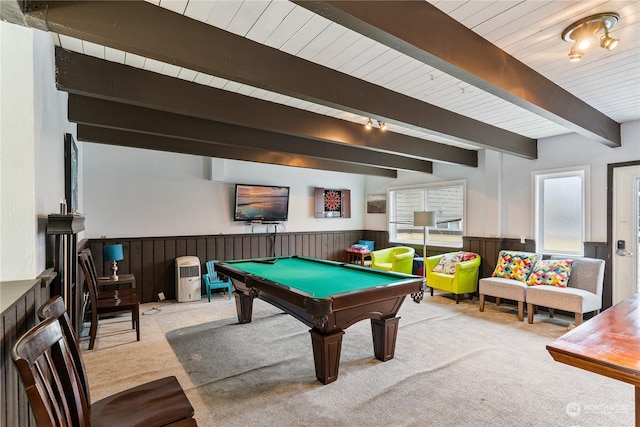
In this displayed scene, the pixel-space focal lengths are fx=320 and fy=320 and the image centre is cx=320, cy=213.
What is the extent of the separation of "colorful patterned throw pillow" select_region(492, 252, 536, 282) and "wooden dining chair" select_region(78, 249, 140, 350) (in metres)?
5.16

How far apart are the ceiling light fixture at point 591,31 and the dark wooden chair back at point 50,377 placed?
→ 3200mm

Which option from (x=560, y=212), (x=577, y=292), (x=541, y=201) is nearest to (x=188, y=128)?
(x=577, y=292)

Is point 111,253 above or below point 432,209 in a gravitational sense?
below

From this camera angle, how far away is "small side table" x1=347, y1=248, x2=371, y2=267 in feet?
24.9

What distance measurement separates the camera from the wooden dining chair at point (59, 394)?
40.5 inches

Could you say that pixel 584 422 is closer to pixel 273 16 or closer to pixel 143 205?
pixel 273 16

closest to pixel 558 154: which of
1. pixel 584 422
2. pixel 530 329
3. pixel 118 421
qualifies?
pixel 530 329

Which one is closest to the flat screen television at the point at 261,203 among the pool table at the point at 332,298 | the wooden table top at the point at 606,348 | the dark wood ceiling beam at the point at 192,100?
the pool table at the point at 332,298

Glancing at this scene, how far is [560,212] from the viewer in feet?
16.3

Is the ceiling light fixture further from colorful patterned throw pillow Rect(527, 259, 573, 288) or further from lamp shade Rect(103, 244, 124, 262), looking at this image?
lamp shade Rect(103, 244, 124, 262)

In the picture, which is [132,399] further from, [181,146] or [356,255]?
[356,255]

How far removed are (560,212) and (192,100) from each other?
540 cm

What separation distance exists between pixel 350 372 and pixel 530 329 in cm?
A: 268

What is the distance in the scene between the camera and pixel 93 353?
134 inches
